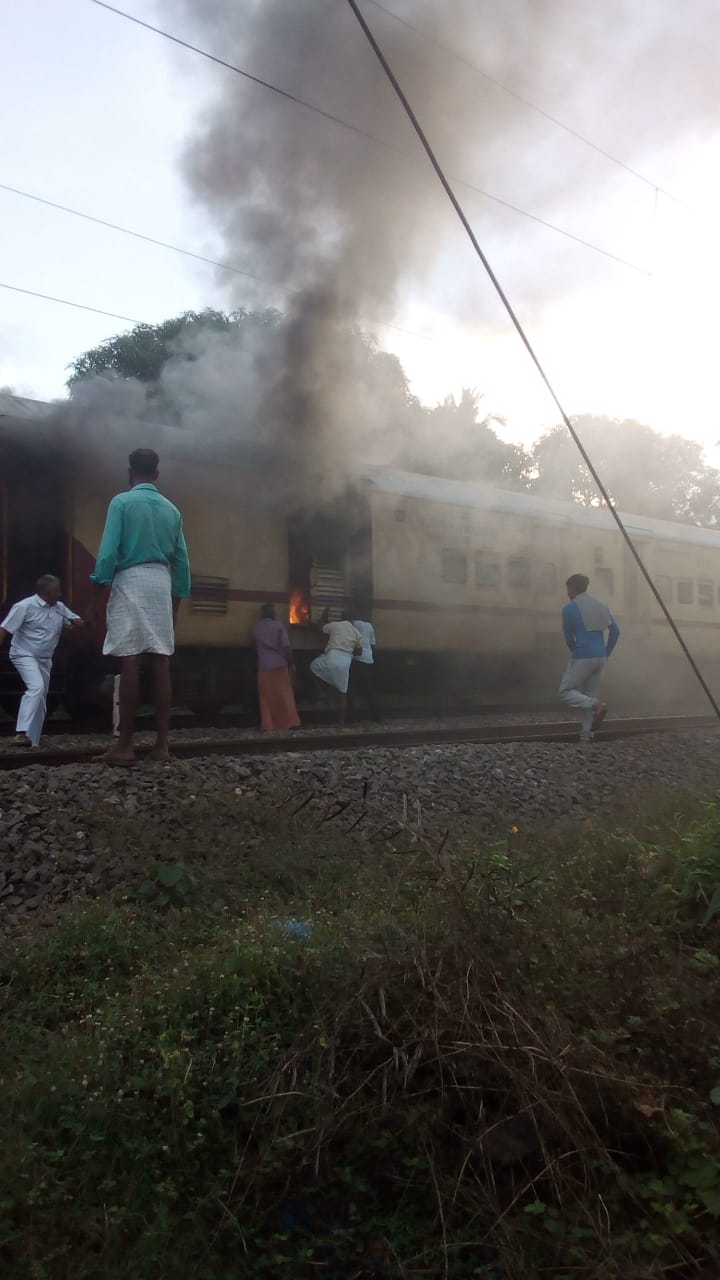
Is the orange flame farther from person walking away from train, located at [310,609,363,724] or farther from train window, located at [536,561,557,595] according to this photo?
train window, located at [536,561,557,595]

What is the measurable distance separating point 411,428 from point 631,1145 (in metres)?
12.2

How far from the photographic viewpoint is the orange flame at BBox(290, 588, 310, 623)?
12.0 meters

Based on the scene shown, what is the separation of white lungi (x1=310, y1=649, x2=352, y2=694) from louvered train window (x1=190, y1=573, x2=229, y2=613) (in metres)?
1.47

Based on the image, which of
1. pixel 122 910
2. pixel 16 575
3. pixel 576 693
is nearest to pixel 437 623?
pixel 576 693

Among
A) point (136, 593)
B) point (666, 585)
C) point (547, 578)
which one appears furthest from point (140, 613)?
point (666, 585)

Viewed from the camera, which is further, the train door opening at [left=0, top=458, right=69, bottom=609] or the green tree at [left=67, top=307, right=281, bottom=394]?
the green tree at [left=67, top=307, right=281, bottom=394]

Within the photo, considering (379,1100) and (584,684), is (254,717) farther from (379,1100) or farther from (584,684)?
(379,1100)

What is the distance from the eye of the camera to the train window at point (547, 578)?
610 inches

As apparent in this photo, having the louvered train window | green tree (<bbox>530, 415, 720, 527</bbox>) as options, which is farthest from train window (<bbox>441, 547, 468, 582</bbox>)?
green tree (<bbox>530, 415, 720, 527</bbox>)

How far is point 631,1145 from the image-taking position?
2156 millimetres

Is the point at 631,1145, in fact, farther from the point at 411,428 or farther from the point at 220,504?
the point at 411,428

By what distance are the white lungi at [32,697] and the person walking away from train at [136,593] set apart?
2536 mm

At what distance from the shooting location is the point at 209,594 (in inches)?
429

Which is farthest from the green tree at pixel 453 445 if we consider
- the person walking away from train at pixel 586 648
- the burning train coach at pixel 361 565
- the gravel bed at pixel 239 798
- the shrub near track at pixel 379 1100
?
the shrub near track at pixel 379 1100
